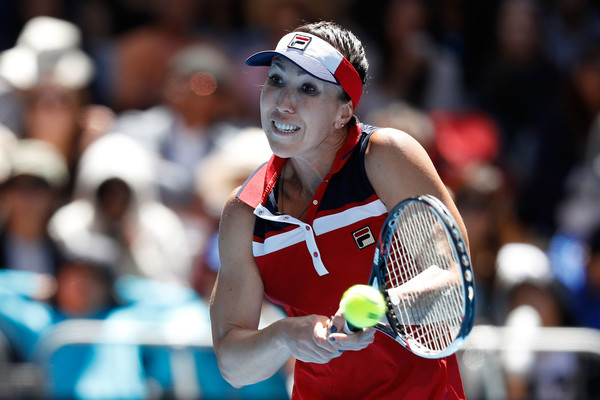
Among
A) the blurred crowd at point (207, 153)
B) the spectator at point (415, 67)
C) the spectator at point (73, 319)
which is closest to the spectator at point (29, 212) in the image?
the blurred crowd at point (207, 153)

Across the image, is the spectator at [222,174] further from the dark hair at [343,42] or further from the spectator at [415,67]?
the dark hair at [343,42]

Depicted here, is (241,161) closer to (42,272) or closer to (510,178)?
(42,272)

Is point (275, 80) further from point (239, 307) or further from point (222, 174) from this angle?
point (222, 174)

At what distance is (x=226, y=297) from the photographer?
3586mm

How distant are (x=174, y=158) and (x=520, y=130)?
2.74 meters

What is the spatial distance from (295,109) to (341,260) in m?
0.55

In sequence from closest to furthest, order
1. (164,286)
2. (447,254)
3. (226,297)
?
(447,254), (226,297), (164,286)

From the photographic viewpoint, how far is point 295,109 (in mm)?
3389

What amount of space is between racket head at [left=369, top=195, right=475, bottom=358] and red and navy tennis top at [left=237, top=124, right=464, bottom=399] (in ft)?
0.48

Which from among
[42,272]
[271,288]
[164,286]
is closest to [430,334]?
[271,288]

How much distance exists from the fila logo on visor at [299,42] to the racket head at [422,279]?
26.1 inches

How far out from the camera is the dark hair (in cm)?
351

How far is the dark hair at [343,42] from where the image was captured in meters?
3.51

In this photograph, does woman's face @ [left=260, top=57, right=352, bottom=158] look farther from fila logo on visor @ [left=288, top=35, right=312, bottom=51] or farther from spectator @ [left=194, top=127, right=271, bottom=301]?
spectator @ [left=194, top=127, right=271, bottom=301]
